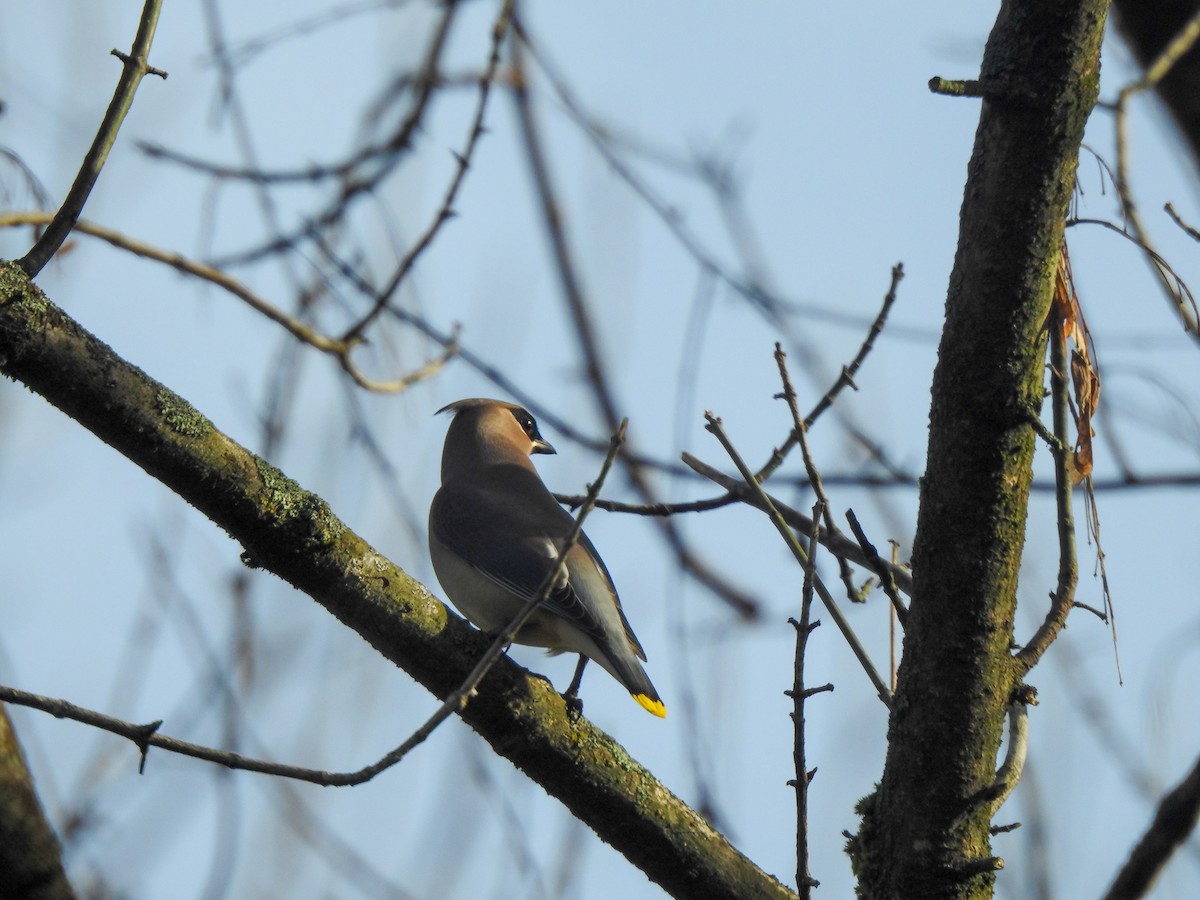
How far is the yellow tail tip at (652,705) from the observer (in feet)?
14.6

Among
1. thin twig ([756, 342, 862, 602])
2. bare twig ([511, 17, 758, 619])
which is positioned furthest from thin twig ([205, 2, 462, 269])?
thin twig ([756, 342, 862, 602])

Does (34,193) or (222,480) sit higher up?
(34,193)

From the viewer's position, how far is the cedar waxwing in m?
4.65

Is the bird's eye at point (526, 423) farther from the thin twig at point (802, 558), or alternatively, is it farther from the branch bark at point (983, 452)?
the branch bark at point (983, 452)

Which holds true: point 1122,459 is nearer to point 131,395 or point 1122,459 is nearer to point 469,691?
point 469,691

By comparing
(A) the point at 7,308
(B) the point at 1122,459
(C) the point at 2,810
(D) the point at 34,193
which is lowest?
(C) the point at 2,810

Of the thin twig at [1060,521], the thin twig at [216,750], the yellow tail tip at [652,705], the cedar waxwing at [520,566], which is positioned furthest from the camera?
the cedar waxwing at [520,566]

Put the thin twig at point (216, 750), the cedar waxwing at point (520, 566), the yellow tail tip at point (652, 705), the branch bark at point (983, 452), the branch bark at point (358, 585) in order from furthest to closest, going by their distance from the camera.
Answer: the cedar waxwing at point (520, 566) → the yellow tail tip at point (652, 705) → the branch bark at point (983, 452) → the branch bark at point (358, 585) → the thin twig at point (216, 750)

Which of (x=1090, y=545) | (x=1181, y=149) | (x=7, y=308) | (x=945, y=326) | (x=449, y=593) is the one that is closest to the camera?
(x=7, y=308)

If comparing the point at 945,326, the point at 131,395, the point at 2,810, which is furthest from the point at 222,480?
the point at 945,326

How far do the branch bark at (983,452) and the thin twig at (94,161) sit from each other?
1.68 meters

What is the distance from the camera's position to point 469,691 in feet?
8.72

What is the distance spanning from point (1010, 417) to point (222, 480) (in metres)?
1.57

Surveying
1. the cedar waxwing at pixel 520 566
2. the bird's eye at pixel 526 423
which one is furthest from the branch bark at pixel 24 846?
the bird's eye at pixel 526 423
